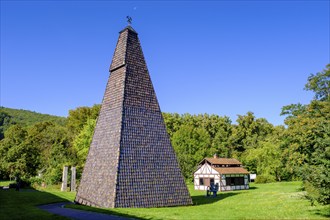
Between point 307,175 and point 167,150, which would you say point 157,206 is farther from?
point 307,175

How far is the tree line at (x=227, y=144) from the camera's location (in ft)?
46.5

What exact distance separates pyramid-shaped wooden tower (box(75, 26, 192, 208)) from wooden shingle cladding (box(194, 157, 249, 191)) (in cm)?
2176

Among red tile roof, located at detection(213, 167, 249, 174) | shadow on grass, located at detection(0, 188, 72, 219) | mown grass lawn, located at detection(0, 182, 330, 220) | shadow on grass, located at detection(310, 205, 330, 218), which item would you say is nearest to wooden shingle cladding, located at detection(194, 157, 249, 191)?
red tile roof, located at detection(213, 167, 249, 174)

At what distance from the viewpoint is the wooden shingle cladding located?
127 feet

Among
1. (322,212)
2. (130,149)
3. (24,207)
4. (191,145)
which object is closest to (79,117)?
(191,145)

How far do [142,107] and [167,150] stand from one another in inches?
131

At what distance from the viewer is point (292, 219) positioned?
1265 centimetres

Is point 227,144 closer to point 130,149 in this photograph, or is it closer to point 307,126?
point 307,126

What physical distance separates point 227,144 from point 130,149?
53557mm

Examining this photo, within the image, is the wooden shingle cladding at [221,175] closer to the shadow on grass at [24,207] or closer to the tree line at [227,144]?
the tree line at [227,144]

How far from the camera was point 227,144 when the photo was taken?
221ft

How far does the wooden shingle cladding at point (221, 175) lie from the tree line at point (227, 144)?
19.9 feet

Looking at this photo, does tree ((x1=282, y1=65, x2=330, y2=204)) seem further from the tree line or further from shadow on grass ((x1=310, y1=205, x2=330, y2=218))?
shadow on grass ((x1=310, y1=205, x2=330, y2=218))

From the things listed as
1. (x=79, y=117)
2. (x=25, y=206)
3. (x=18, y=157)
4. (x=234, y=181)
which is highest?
(x=79, y=117)
